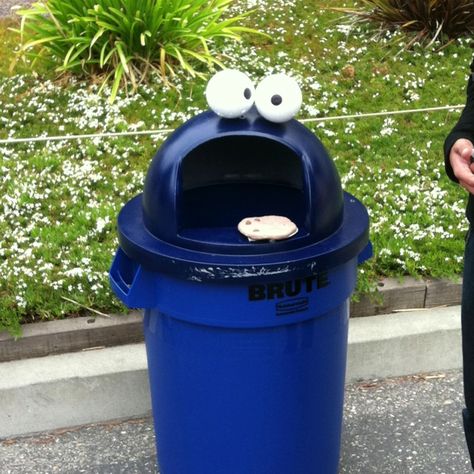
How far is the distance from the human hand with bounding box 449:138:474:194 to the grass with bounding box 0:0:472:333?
1.43 meters

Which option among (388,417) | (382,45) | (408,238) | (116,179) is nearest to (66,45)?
(116,179)

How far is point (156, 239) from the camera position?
2.28 m

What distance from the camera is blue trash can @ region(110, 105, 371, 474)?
2182mm

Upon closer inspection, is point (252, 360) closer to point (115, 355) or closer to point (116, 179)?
point (115, 355)

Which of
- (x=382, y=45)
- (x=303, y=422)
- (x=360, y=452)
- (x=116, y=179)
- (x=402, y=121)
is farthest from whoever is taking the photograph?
(x=382, y=45)

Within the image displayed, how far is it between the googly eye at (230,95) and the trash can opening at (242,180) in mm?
264

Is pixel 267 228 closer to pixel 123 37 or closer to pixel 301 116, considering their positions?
pixel 301 116

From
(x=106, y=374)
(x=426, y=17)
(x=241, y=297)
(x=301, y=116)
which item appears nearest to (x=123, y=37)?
(x=301, y=116)

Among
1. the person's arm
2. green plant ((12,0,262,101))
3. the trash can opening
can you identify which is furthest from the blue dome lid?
green plant ((12,0,262,101))

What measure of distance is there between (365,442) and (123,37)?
12.4 feet

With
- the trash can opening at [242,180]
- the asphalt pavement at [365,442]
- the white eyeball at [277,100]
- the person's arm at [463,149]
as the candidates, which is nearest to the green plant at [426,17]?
the asphalt pavement at [365,442]

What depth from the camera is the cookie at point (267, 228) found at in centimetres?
220

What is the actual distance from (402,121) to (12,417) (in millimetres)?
3388

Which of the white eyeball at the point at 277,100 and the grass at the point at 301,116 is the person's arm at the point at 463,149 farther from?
the grass at the point at 301,116
